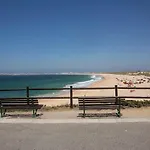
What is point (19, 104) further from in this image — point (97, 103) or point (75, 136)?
point (75, 136)

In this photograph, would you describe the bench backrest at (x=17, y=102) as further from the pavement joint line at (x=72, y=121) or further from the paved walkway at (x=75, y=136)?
the paved walkway at (x=75, y=136)

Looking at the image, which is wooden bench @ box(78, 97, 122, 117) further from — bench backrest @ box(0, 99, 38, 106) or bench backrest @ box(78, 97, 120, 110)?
bench backrest @ box(0, 99, 38, 106)

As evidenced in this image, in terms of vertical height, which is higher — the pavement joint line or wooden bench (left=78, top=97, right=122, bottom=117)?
wooden bench (left=78, top=97, right=122, bottom=117)

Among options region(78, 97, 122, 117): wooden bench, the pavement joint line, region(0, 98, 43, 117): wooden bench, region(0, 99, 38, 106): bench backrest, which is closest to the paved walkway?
the pavement joint line

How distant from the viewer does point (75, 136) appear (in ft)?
24.9

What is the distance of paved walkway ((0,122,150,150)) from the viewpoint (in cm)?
670

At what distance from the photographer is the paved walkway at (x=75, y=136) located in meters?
6.70

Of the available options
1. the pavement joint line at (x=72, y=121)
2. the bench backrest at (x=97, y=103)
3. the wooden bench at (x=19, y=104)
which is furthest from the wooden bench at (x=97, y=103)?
the wooden bench at (x=19, y=104)

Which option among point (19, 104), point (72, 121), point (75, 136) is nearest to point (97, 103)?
point (72, 121)

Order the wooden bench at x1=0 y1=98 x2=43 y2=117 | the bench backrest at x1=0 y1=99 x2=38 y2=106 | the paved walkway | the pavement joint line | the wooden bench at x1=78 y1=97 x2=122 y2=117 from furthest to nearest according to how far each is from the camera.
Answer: the bench backrest at x1=0 y1=99 x2=38 y2=106, the wooden bench at x1=0 y1=98 x2=43 y2=117, the wooden bench at x1=78 y1=97 x2=122 y2=117, the pavement joint line, the paved walkway

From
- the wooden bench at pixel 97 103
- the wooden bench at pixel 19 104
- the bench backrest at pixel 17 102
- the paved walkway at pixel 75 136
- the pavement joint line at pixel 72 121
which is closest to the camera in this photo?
the paved walkway at pixel 75 136

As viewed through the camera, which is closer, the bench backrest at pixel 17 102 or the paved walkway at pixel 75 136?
the paved walkway at pixel 75 136

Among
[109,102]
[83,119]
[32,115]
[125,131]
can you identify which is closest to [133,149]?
[125,131]

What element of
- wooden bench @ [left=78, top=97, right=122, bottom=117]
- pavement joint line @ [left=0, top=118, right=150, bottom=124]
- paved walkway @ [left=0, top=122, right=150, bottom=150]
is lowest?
paved walkway @ [left=0, top=122, right=150, bottom=150]
